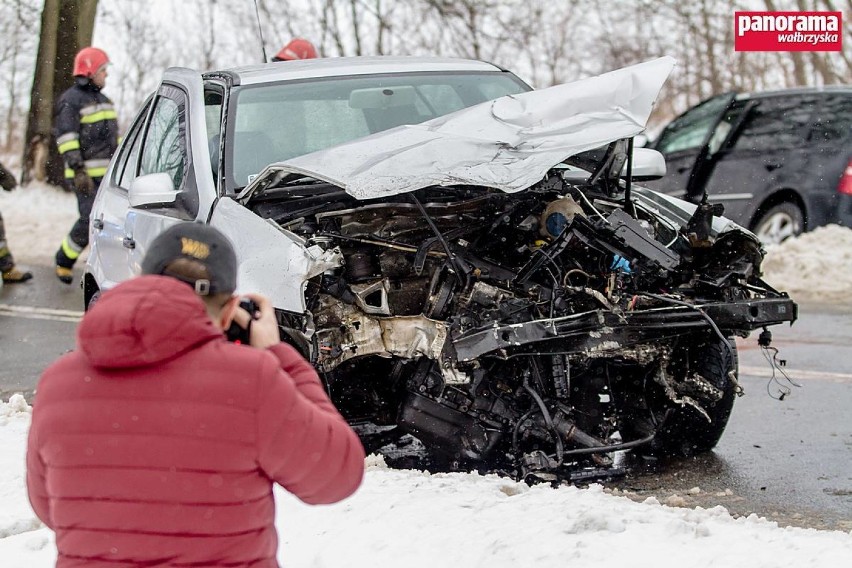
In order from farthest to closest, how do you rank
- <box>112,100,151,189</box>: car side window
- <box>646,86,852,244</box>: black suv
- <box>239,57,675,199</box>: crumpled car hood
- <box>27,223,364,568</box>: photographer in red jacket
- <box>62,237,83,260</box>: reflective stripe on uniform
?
<box>62,237,83,260</box>: reflective stripe on uniform
<box>646,86,852,244</box>: black suv
<box>112,100,151,189</box>: car side window
<box>239,57,675,199</box>: crumpled car hood
<box>27,223,364,568</box>: photographer in red jacket

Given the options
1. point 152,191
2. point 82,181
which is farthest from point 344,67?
point 82,181

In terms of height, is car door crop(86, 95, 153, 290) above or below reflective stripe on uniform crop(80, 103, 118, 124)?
below

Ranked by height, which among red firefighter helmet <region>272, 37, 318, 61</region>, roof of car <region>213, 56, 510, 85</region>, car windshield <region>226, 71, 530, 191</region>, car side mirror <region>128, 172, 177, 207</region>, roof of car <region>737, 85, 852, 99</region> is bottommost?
car side mirror <region>128, 172, 177, 207</region>

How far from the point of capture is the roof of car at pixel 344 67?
19.9 feet

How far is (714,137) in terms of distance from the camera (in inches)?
504

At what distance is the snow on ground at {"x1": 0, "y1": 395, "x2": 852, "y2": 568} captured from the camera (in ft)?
12.1

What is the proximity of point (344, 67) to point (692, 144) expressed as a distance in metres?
7.56

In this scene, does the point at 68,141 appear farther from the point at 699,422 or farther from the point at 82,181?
the point at 699,422

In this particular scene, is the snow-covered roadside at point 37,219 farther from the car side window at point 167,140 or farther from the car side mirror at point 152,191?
the car side mirror at point 152,191

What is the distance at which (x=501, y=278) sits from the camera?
4.93m

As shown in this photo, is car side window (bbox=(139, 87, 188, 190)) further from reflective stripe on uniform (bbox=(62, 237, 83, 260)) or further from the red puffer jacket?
reflective stripe on uniform (bbox=(62, 237, 83, 260))

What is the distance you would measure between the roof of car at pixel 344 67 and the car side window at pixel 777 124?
6.11 m

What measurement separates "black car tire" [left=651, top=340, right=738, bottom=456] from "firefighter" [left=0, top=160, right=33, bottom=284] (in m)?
8.07

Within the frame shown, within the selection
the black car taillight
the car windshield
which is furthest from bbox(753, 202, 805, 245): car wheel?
the car windshield
